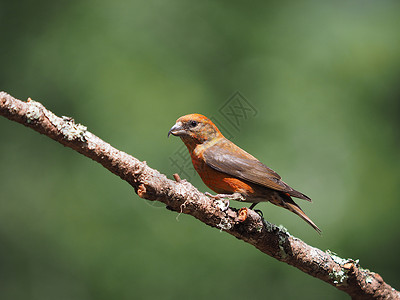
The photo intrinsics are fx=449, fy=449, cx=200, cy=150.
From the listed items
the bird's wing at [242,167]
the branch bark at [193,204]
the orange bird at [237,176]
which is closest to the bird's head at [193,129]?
the orange bird at [237,176]

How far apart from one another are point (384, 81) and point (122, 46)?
3.92m

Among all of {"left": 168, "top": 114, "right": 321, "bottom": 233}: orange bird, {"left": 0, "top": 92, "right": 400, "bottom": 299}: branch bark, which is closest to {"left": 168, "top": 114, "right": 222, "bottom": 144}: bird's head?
{"left": 168, "top": 114, "right": 321, "bottom": 233}: orange bird

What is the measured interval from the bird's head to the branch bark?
4.14 ft

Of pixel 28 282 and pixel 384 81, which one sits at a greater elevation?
pixel 384 81

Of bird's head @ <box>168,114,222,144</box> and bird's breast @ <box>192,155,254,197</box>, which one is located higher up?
bird's head @ <box>168,114,222,144</box>

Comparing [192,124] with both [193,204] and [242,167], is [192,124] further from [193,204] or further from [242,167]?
[193,204]

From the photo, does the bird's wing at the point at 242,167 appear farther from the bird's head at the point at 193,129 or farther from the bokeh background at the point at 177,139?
the bokeh background at the point at 177,139

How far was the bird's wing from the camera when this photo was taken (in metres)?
3.74

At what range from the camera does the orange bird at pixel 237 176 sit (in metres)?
3.77

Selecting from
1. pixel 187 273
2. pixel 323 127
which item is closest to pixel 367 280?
pixel 187 273

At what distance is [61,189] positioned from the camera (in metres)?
5.96

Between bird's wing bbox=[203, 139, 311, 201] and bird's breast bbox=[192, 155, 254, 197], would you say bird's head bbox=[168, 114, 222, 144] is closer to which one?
bird's wing bbox=[203, 139, 311, 201]

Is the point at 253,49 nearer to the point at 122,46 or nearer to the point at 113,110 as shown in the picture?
the point at 122,46

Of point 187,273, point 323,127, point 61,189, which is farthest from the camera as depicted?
point 323,127
